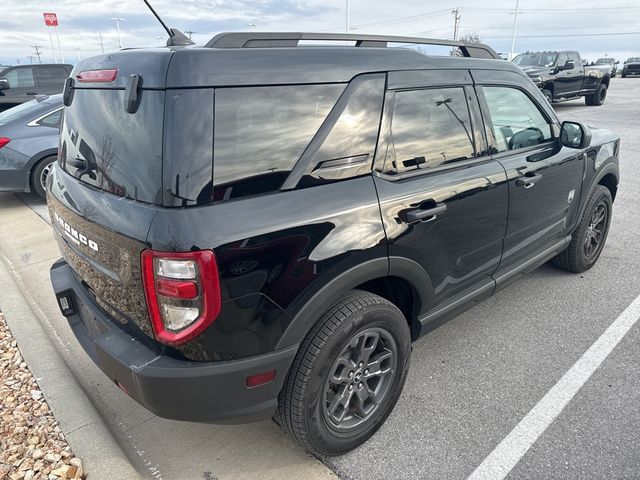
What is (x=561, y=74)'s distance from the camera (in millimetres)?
14617

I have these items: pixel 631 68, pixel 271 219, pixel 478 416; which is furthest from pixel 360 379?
pixel 631 68

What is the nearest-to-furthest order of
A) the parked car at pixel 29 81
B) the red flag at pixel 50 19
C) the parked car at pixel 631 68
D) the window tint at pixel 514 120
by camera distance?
the window tint at pixel 514 120, the parked car at pixel 29 81, the red flag at pixel 50 19, the parked car at pixel 631 68

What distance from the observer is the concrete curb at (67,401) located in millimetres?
2160

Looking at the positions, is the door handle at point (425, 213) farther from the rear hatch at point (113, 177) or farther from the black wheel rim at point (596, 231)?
the black wheel rim at point (596, 231)

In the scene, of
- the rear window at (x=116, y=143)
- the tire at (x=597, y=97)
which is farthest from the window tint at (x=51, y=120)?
the tire at (x=597, y=97)

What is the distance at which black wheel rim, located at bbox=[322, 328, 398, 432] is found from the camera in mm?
2166

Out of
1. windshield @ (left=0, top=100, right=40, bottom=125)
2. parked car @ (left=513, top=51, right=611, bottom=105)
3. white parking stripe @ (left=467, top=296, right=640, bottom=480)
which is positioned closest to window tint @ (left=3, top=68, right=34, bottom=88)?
windshield @ (left=0, top=100, right=40, bottom=125)

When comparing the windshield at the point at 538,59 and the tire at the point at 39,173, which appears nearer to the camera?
the tire at the point at 39,173

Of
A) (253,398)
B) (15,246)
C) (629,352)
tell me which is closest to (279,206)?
(253,398)

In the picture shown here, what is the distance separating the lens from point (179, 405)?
1.79 meters

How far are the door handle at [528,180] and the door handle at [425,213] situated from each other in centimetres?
83

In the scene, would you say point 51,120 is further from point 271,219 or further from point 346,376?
point 346,376

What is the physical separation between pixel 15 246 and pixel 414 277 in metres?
4.75

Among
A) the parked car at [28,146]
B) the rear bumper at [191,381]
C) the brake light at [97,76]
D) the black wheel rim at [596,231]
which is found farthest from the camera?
the parked car at [28,146]
